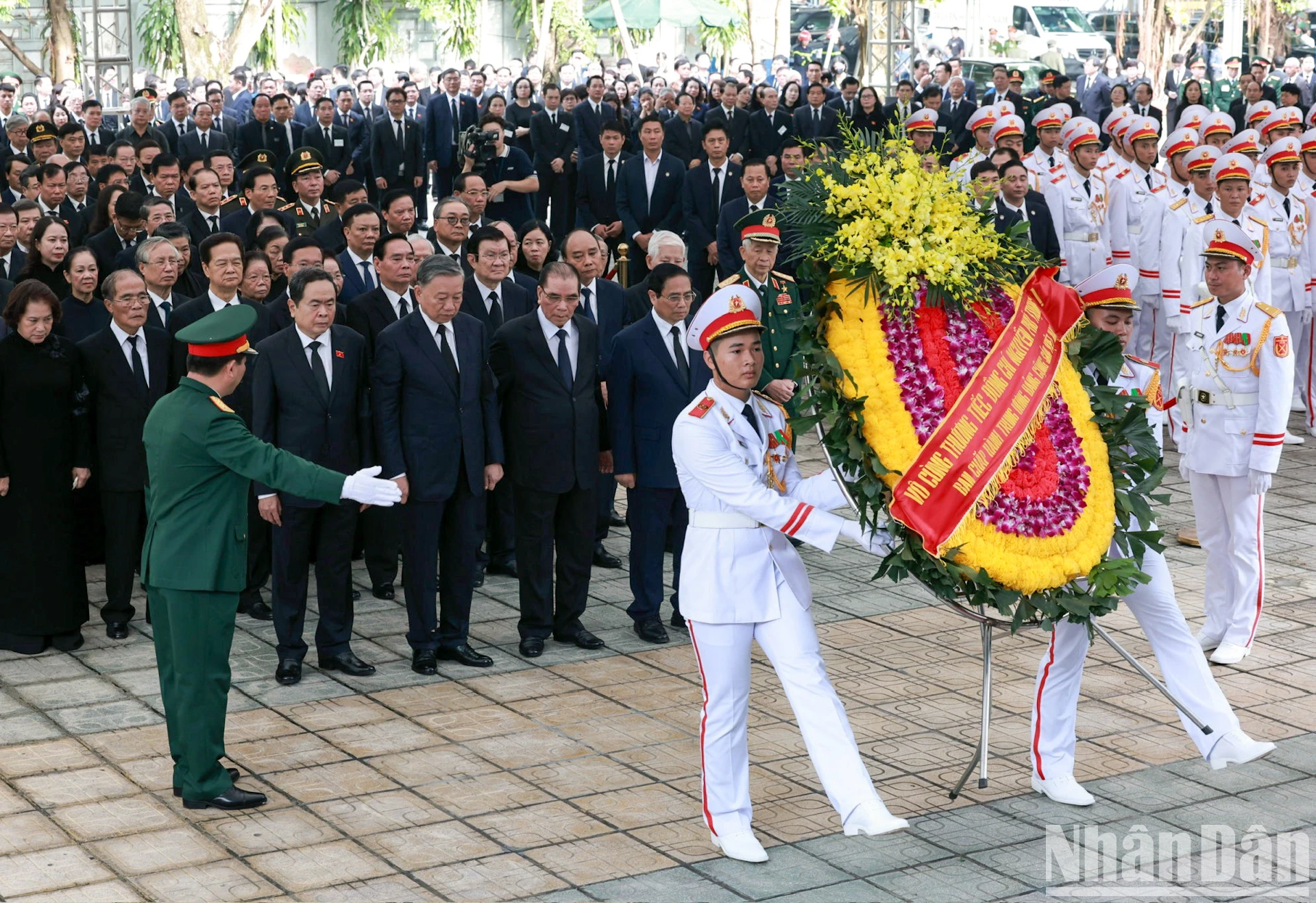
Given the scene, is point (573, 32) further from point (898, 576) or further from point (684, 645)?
point (898, 576)

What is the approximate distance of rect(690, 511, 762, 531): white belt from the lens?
5.32 m

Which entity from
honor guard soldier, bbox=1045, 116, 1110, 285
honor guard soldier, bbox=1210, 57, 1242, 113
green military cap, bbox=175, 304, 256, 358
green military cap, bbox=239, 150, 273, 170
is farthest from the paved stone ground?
honor guard soldier, bbox=1210, 57, 1242, 113

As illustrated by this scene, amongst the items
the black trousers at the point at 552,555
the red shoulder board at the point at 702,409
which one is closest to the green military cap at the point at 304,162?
the black trousers at the point at 552,555

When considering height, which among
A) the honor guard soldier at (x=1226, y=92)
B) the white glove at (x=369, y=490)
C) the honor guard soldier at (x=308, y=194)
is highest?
the honor guard soldier at (x=1226, y=92)

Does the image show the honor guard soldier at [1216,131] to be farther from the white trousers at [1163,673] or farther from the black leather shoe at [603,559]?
the white trousers at [1163,673]

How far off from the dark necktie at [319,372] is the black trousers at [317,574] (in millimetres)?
496

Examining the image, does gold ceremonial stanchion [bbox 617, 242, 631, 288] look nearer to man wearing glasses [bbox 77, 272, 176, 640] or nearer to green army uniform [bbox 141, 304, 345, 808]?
man wearing glasses [bbox 77, 272, 176, 640]

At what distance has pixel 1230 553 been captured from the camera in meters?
7.45

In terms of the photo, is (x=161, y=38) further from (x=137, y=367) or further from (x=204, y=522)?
(x=204, y=522)

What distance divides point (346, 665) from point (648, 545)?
1.54m

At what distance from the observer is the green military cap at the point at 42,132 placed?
14.4 meters

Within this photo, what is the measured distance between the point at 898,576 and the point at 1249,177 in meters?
6.51

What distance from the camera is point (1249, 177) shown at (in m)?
10.5

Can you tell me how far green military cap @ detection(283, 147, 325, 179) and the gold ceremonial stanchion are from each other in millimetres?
2416
